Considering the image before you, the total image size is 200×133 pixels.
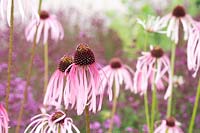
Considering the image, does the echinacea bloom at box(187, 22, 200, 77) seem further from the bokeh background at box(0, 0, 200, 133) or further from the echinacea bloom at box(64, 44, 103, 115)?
the bokeh background at box(0, 0, 200, 133)

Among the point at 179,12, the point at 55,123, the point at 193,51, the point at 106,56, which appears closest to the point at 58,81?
the point at 55,123

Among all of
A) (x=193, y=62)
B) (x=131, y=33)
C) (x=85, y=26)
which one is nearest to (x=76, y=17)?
(x=85, y=26)

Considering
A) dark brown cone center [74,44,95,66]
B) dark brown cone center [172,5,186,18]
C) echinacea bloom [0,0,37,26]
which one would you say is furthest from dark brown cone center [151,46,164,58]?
echinacea bloom [0,0,37,26]

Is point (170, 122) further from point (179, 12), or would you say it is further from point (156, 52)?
point (179, 12)

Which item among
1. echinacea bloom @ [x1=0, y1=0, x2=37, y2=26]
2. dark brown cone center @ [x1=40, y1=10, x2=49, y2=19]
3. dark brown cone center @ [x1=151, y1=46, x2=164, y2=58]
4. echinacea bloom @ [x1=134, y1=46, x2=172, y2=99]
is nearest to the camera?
echinacea bloom @ [x1=0, y1=0, x2=37, y2=26]

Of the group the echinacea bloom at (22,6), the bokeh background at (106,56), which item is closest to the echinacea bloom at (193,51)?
the echinacea bloom at (22,6)
